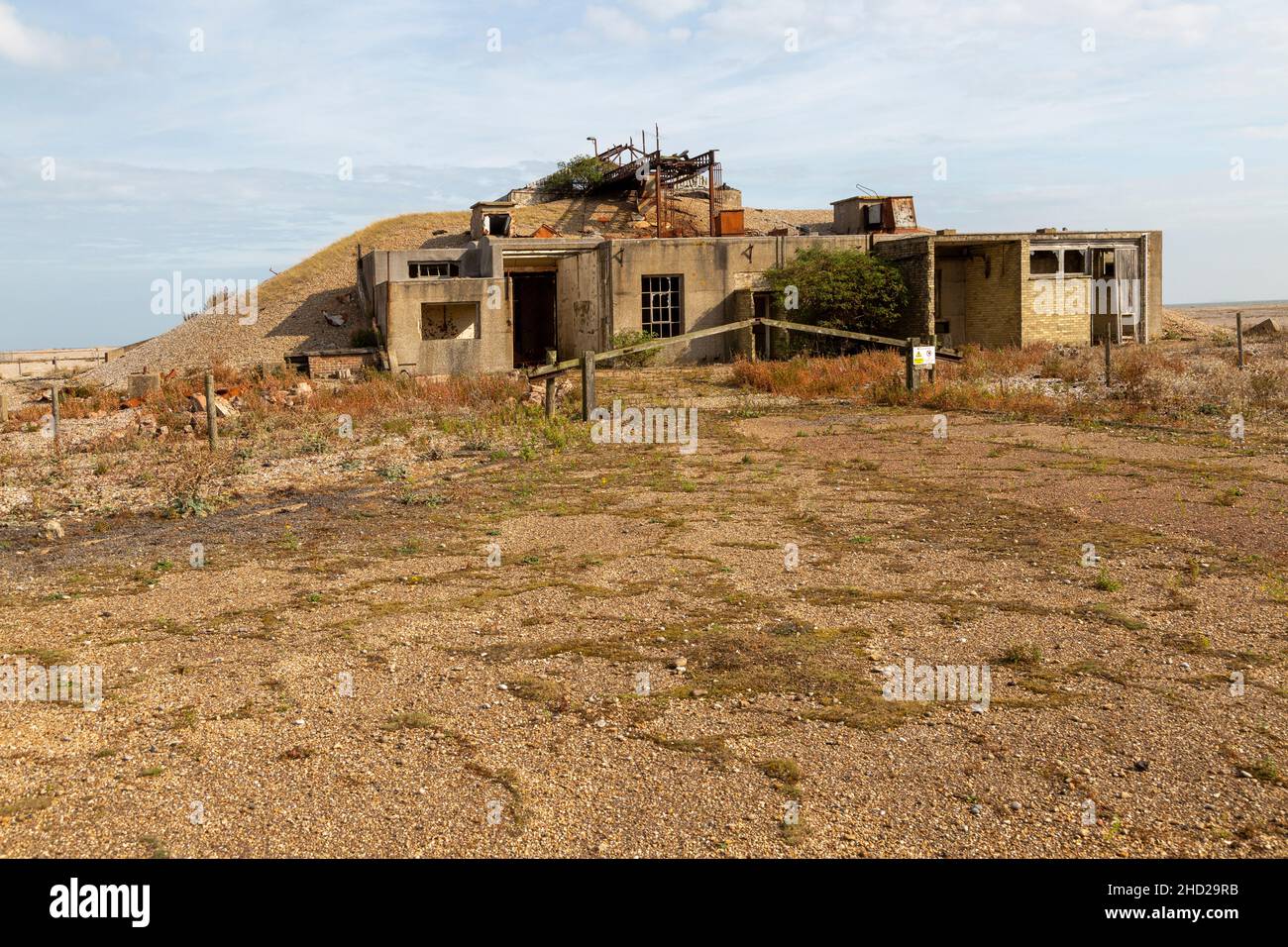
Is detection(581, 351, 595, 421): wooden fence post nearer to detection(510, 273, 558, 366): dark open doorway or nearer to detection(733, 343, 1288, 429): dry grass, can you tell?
detection(733, 343, 1288, 429): dry grass

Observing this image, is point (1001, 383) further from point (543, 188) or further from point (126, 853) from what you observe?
point (543, 188)

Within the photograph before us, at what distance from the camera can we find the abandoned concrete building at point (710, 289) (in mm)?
25047

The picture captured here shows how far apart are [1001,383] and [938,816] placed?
16103mm

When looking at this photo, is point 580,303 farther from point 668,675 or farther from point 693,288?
point 668,675

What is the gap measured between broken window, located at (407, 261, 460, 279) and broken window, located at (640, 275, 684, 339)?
5767 millimetres

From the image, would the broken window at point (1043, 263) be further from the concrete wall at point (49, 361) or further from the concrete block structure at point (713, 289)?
the concrete wall at point (49, 361)

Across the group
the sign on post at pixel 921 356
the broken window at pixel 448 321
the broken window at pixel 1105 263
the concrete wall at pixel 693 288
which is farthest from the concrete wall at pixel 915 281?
the broken window at pixel 448 321

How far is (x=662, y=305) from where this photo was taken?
1060 inches

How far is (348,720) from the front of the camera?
17.1 ft

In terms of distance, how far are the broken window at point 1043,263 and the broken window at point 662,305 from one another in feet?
30.3

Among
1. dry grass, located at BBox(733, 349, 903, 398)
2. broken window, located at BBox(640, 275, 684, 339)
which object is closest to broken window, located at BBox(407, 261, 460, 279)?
broken window, located at BBox(640, 275, 684, 339)
